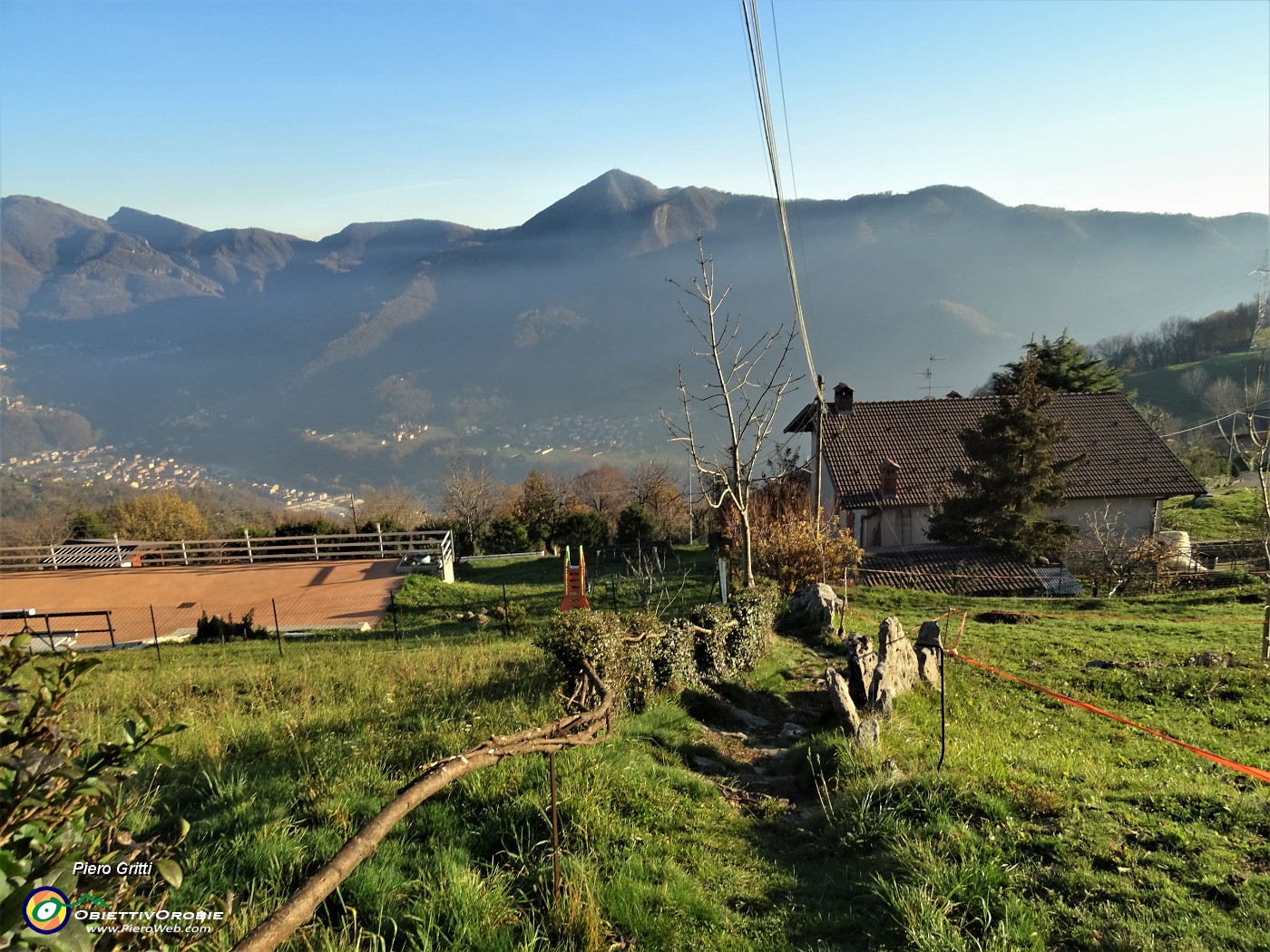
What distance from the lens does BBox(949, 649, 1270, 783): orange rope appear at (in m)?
6.42

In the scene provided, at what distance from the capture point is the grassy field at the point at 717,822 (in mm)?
3676

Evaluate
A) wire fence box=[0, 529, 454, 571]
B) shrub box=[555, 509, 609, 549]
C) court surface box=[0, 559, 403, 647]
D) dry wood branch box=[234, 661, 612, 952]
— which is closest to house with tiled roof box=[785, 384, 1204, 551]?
shrub box=[555, 509, 609, 549]

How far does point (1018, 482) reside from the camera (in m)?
25.7

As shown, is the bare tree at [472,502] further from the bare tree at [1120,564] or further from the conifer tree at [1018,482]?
the bare tree at [1120,564]

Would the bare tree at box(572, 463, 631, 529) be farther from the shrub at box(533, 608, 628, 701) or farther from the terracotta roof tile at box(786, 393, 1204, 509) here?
the shrub at box(533, 608, 628, 701)

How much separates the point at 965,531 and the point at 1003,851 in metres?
24.4

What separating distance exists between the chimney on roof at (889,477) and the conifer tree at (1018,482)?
3707 millimetres

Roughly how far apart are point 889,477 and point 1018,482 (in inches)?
232

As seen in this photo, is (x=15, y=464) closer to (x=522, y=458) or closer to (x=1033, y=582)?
(x=522, y=458)

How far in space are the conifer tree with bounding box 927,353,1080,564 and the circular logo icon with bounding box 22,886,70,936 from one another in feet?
92.4

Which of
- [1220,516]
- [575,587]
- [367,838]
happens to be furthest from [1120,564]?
[367,838]

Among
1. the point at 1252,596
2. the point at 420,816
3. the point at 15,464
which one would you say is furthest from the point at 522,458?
the point at 420,816

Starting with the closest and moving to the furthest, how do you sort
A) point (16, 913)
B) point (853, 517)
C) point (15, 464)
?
1. point (16, 913)
2. point (853, 517)
3. point (15, 464)

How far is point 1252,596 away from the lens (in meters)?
19.3
